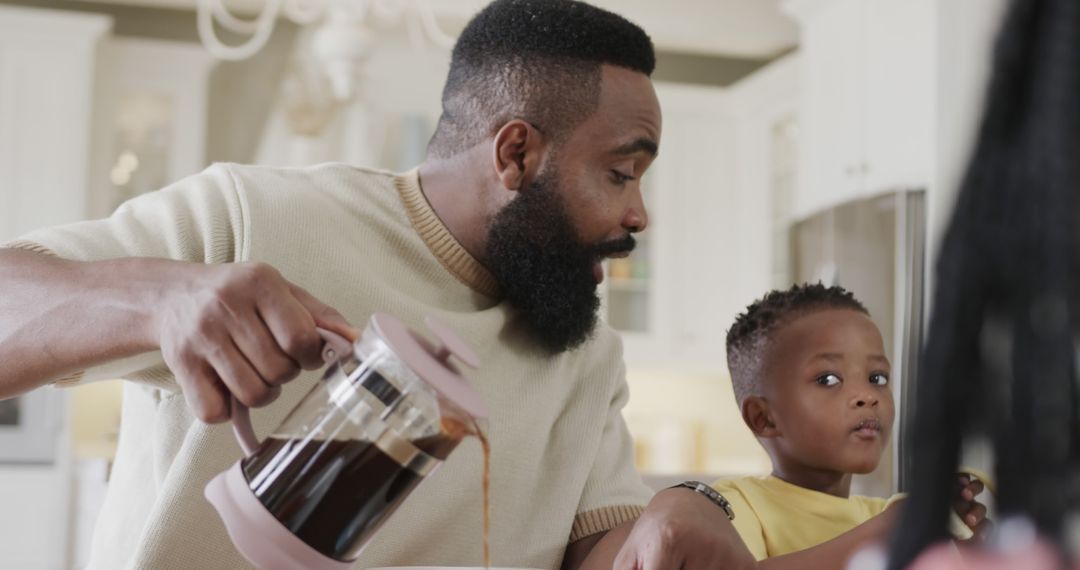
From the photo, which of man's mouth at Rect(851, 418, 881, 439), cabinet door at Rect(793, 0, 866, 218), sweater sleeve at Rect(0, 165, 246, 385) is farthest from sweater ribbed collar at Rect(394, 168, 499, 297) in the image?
cabinet door at Rect(793, 0, 866, 218)

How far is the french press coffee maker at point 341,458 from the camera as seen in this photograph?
693 mm

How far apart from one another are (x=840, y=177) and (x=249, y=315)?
12.4 ft

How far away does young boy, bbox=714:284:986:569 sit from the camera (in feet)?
4.25

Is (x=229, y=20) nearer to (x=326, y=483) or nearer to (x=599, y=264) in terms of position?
(x=599, y=264)

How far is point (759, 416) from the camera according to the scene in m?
1.41

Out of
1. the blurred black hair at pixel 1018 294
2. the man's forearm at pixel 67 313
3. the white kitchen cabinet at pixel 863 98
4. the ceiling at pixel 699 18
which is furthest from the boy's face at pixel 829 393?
the ceiling at pixel 699 18

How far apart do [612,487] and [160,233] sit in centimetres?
57

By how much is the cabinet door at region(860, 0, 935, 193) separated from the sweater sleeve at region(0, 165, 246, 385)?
2870 millimetres

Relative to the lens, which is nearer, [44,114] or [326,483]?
[326,483]

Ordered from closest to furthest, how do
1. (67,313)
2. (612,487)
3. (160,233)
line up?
(67,313) < (160,233) < (612,487)

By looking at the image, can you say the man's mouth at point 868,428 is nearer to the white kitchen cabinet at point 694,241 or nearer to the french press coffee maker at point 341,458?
the french press coffee maker at point 341,458

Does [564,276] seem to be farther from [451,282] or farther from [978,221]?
[978,221]

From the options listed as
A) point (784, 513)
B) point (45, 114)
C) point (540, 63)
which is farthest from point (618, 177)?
point (45, 114)

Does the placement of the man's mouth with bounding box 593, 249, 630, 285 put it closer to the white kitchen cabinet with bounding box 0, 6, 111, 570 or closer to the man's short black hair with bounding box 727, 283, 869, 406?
the man's short black hair with bounding box 727, 283, 869, 406
